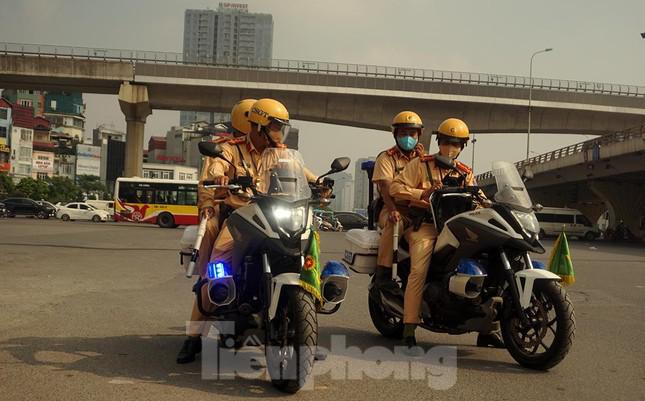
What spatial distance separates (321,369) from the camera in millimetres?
4695

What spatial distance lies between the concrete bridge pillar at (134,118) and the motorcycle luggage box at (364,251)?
113 feet

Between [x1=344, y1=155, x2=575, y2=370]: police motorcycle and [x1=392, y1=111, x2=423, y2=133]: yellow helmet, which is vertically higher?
[x1=392, y1=111, x2=423, y2=133]: yellow helmet

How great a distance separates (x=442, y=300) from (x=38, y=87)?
3972 centimetres

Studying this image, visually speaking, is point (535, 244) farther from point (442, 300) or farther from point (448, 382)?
point (448, 382)

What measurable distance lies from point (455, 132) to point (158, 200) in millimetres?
33702

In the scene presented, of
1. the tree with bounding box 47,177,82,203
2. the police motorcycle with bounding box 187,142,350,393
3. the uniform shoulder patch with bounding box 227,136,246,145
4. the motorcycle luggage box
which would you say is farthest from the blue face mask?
the tree with bounding box 47,177,82,203

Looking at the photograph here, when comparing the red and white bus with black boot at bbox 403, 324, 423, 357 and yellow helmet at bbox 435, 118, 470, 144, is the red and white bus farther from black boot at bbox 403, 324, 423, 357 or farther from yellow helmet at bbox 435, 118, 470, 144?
black boot at bbox 403, 324, 423, 357

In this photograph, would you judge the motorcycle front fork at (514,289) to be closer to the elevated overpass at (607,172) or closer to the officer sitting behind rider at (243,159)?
the officer sitting behind rider at (243,159)

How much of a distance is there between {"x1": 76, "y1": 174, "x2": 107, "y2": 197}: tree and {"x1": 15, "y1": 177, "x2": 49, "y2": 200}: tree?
84.1ft

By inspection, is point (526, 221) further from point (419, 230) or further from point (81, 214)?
point (81, 214)

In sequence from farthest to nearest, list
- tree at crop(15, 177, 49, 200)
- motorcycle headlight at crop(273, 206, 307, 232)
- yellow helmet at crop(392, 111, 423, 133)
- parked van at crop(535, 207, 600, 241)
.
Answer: tree at crop(15, 177, 49, 200) < parked van at crop(535, 207, 600, 241) < yellow helmet at crop(392, 111, 423, 133) < motorcycle headlight at crop(273, 206, 307, 232)

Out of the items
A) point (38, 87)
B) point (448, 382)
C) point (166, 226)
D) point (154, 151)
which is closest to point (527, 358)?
point (448, 382)

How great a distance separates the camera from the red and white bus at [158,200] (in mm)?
37469

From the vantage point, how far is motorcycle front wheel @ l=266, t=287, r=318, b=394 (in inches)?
153
